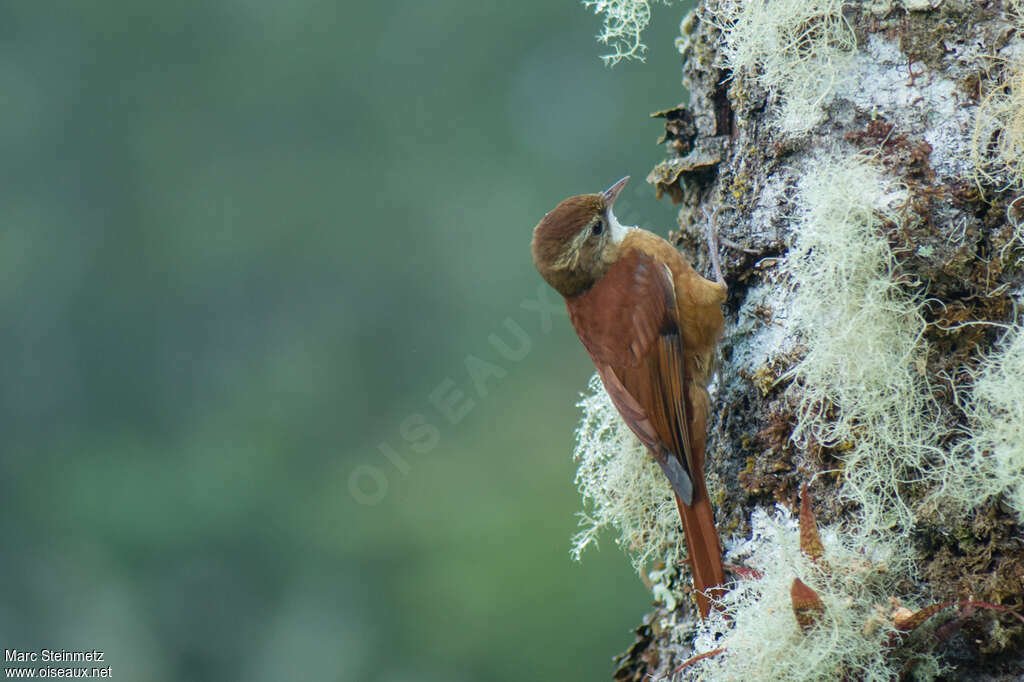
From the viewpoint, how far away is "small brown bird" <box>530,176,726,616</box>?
2.67 meters

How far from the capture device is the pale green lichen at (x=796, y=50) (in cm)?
250

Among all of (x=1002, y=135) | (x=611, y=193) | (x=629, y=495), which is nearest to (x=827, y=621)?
(x=629, y=495)

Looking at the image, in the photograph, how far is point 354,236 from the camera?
10.3 metres

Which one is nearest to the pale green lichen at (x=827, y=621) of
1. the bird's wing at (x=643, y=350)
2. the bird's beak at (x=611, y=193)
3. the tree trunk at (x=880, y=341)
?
the tree trunk at (x=880, y=341)

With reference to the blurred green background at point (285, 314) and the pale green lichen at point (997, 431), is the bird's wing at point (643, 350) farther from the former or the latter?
the blurred green background at point (285, 314)

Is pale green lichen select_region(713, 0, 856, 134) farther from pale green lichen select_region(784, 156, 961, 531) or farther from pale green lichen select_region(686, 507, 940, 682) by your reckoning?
pale green lichen select_region(686, 507, 940, 682)

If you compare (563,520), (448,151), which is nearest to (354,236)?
(448,151)

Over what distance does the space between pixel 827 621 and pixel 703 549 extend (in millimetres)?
530

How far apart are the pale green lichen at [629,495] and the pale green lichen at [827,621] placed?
2.18 feet

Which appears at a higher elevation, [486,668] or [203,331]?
[203,331]

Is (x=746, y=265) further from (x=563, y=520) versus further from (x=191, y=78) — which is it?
(x=191, y=78)

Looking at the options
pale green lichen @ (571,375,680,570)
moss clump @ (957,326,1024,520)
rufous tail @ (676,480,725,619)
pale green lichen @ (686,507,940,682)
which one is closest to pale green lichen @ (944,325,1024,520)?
moss clump @ (957,326,1024,520)

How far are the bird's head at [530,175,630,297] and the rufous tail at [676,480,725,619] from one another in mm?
1088

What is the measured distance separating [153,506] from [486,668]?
367cm
